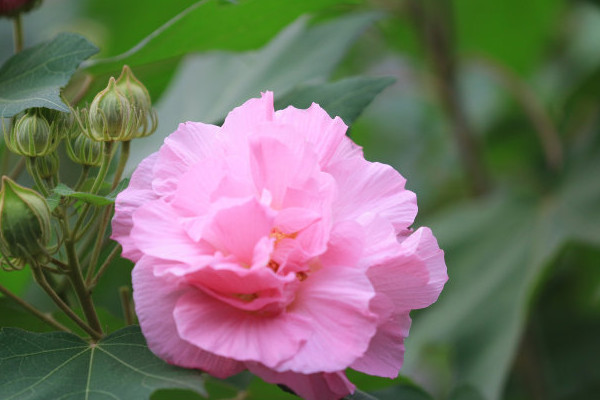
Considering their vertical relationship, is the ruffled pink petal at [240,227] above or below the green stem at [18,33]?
above

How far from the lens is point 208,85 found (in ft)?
2.96

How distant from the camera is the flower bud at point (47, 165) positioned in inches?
20.4

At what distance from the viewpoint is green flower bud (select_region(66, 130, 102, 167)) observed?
52 cm

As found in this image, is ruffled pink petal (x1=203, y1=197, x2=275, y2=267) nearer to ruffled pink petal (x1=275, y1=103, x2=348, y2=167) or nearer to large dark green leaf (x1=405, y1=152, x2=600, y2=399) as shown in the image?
ruffled pink petal (x1=275, y1=103, x2=348, y2=167)

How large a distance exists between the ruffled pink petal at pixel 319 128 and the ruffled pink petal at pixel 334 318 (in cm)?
8

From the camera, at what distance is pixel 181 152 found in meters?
0.47

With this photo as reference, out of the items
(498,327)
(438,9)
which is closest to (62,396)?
(498,327)

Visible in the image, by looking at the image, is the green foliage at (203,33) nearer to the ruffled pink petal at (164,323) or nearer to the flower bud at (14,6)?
the flower bud at (14,6)

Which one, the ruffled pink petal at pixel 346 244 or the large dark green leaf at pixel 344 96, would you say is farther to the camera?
the large dark green leaf at pixel 344 96

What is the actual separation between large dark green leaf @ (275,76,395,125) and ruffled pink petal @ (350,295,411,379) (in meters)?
0.20

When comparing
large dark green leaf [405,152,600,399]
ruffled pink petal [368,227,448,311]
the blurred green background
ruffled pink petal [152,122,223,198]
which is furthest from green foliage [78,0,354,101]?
large dark green leaf [405,152,600,399]

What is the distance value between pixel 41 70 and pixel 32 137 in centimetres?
12

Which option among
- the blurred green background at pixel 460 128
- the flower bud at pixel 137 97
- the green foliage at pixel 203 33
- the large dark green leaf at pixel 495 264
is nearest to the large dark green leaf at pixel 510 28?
the blurred green background at pixel 460 128

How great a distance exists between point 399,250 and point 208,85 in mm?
512
